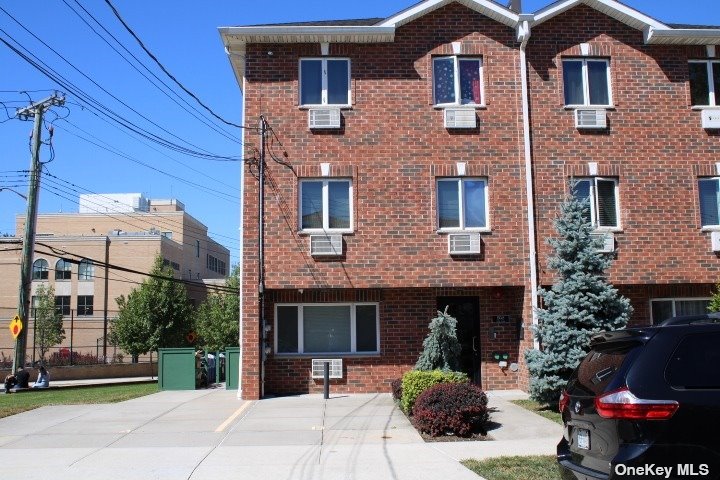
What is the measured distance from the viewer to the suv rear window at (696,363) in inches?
225

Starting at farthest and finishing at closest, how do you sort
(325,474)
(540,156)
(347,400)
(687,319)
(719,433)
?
(540,156) → (347,400) → (325,474) → (687,319) → (719,433)

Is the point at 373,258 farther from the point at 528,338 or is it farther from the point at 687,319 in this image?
the point at 687,319

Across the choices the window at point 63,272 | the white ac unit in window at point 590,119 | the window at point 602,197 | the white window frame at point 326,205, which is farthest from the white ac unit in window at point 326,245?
the window at point 63,272

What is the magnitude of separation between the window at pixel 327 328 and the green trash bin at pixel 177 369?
449cm

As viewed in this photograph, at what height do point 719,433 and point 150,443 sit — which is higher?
point 719,433

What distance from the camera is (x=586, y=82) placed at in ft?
57.4

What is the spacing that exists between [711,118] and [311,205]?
9.76m

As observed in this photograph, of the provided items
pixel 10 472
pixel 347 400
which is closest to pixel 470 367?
pixel 347 400

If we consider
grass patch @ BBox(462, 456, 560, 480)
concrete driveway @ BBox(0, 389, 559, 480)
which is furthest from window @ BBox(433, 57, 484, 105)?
grass patch @ BBox(462, 456, 560, 480)

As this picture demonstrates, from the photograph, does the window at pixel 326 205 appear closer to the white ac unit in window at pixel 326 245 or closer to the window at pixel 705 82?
the white ac unit in window at pixel 326 245

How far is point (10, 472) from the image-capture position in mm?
9219

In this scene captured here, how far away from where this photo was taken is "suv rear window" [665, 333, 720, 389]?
572 cm

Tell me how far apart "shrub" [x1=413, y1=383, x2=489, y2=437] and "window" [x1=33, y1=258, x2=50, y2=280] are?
56138mm

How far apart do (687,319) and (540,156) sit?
11131 mm
